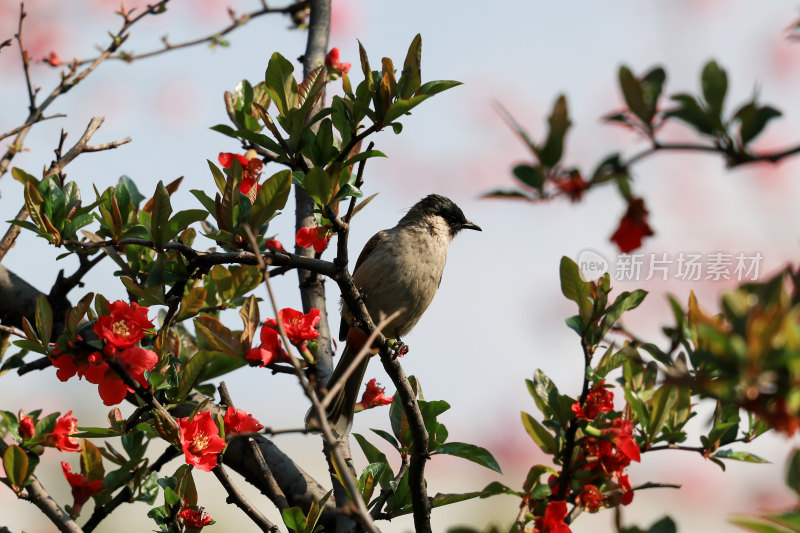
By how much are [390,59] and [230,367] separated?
119 centimetres

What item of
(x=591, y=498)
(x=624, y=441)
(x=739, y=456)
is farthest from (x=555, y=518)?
(x=739, y=456)

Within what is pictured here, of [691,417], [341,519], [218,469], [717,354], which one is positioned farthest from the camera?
[341,519]

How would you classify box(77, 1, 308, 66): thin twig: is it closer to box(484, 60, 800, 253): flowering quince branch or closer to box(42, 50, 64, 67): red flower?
box(42, 50, 64, 67): red flower

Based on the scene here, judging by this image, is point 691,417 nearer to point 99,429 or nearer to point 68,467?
point 99,429

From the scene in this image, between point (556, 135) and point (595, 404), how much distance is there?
1.36m

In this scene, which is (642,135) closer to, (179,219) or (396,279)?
(179,219)

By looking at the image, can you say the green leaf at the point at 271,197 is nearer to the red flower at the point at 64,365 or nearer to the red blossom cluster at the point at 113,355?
the red blossom cluster at the point at 113,355

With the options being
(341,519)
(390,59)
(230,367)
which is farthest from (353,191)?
(341,519)

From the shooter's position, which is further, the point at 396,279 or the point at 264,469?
the point at 396,279

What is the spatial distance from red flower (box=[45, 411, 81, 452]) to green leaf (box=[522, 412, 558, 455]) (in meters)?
1.67

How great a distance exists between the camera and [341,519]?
340 cm

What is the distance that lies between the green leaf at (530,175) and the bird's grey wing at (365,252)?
149 inches

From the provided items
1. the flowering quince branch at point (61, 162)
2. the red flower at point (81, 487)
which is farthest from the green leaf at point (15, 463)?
the flowering quince branch at point (61, 162)

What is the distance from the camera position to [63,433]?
296 cm
